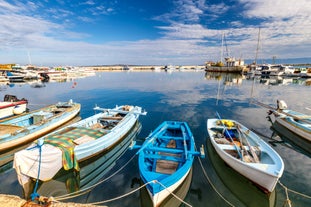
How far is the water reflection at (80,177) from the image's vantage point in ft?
27.6

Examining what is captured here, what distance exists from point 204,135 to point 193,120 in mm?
4207

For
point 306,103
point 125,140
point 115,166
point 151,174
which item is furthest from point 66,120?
point 306,103

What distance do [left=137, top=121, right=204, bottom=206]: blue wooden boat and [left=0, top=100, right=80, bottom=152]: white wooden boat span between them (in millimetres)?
11082

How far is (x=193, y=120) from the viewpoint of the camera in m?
19.1

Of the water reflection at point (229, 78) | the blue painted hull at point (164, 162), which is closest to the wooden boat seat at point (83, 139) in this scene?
the blue painted hull at point (164, 162)

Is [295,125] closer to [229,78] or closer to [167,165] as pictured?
[167,165]

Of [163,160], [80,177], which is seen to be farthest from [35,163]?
[163,160]

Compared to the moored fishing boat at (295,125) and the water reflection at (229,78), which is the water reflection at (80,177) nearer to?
the moored fishing boat at (295,125)

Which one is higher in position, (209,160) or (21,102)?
(21,102)

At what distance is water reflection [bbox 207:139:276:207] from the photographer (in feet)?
25.2

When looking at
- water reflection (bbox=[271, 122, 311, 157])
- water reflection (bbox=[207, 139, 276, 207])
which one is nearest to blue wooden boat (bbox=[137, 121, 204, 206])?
water reflection (bbox=[207, 139, 276, 207])

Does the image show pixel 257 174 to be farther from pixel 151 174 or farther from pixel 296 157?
pixel 296 157

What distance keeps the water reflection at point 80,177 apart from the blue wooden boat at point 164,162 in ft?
11.6

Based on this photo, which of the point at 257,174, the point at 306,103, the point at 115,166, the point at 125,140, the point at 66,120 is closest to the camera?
the point at 257,174
